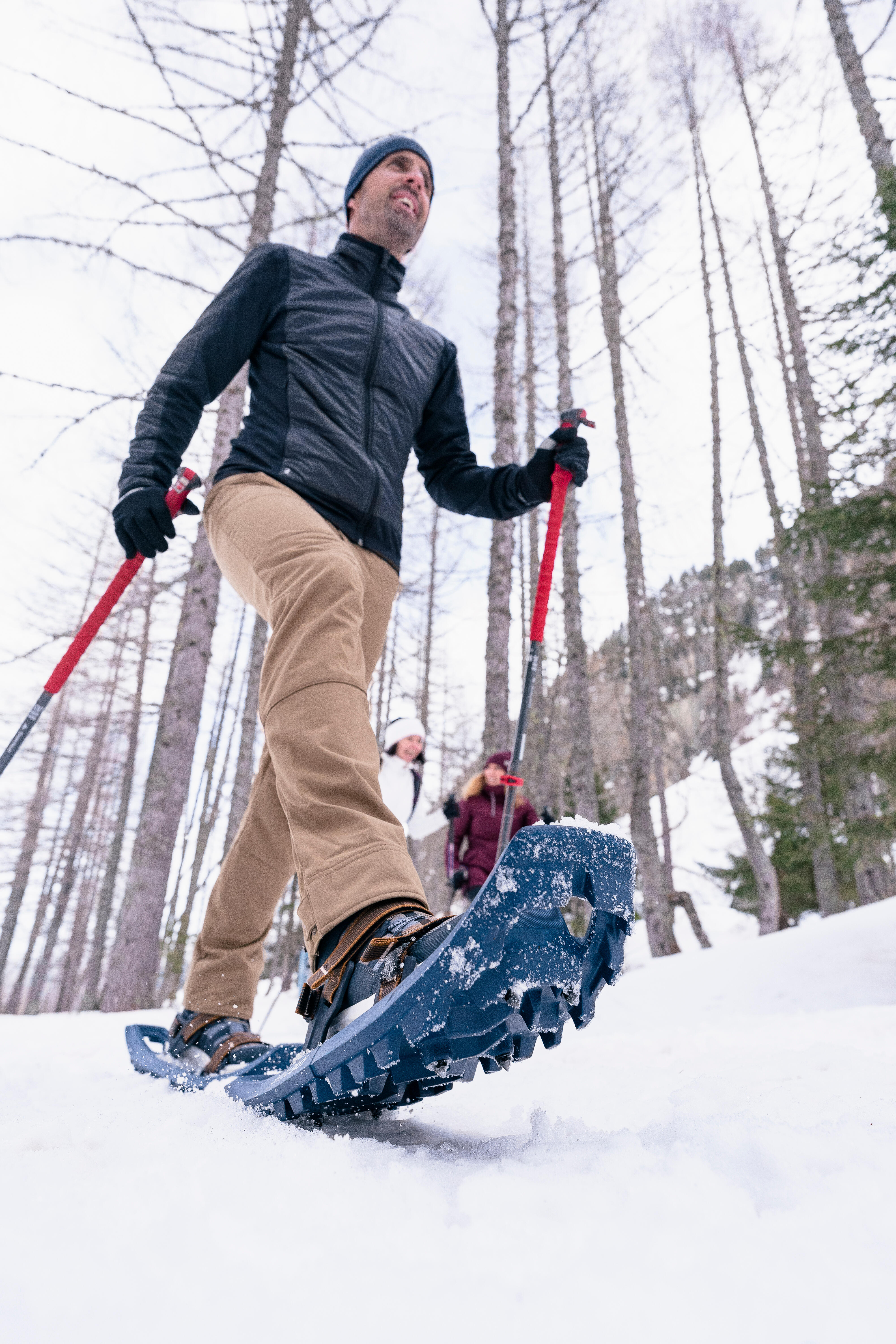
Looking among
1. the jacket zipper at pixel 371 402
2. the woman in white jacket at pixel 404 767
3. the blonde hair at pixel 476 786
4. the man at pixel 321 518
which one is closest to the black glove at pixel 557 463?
the man at pixel 321 518

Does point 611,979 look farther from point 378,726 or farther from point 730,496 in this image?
point 378,726

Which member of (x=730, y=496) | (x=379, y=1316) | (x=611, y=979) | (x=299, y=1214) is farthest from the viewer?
(x=730, y=496)

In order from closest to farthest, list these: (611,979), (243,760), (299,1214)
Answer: (299,1214) → (611,979) → (243,760)

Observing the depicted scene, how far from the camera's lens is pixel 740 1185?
0.81m

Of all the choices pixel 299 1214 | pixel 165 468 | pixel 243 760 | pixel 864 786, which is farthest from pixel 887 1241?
pixel 243 760

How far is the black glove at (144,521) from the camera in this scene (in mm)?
1710

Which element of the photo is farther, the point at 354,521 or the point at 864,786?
the point at 864,786

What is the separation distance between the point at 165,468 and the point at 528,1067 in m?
1.78

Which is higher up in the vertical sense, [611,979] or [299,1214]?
[611,979]

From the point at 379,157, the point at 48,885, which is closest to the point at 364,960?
the point at 379,157

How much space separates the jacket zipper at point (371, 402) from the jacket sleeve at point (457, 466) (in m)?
0.33

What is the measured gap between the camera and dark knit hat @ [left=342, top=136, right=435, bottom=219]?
2129 millimetres

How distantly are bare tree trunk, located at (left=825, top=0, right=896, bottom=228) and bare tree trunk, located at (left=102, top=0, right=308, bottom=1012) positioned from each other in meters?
6.11

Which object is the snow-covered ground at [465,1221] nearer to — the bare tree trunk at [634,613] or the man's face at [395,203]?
the man's face at [395,203]
